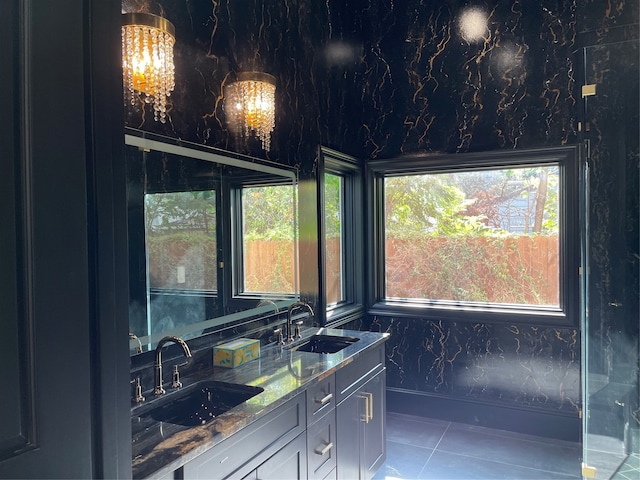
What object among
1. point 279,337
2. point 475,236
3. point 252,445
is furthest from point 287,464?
point 475,236

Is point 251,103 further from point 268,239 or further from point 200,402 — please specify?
point 200,402

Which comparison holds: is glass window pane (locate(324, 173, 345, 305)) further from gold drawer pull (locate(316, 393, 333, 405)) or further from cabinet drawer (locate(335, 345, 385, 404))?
gold drawer pull (locate(316, 393, 333, 405))

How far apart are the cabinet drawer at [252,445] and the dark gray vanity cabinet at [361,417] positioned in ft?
1.44

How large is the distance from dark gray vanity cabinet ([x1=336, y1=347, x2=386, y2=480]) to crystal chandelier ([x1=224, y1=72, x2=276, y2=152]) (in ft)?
4.57

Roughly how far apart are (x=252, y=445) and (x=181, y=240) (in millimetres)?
945

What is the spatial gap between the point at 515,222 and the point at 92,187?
3.51 m

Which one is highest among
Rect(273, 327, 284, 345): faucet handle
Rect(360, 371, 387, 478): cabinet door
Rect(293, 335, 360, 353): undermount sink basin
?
Rect(273, 327, 284, 345): faucet handle

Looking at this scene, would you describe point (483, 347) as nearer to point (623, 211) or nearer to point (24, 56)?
point (623, 211)

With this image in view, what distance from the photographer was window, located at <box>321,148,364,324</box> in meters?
3.77

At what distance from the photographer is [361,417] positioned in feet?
8.67

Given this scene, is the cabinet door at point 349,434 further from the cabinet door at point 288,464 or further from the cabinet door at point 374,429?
the cabinet door at point 288,464

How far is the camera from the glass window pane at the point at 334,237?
12.3ft

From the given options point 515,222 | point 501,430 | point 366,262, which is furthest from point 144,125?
point 501,430

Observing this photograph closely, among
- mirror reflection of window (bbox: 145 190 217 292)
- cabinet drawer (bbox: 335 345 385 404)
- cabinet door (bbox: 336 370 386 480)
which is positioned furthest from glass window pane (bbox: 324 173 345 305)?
mirror reflection of window (bbox: 145 190 217 292)
